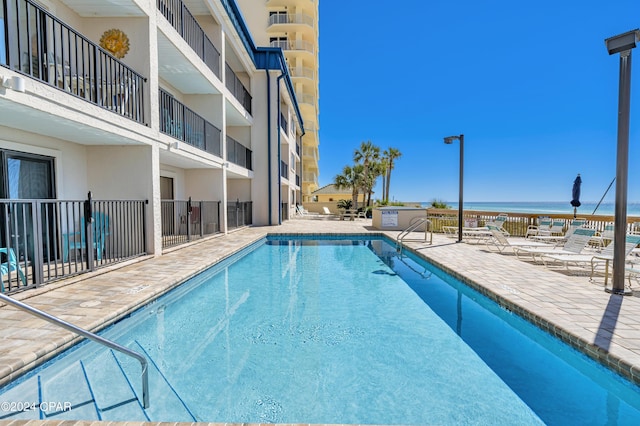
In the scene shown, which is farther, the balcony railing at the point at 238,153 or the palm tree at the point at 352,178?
the palm tree at the point at 352,178

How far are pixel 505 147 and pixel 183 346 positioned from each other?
239ft

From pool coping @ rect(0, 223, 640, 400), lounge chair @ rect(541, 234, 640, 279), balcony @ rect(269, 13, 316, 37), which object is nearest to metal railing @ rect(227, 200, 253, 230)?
pool coping @ rect(0, 223, 640, 400)

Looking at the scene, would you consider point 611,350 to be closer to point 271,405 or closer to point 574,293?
point 574,293

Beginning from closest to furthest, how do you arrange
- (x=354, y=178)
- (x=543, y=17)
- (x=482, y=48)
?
(x=543, y=17) < (x=482, y=48) < (x=354, y=178)

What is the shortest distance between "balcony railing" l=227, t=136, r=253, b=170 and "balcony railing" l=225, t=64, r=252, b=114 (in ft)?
6.93

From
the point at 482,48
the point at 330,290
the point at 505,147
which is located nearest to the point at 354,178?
the point at 482,48

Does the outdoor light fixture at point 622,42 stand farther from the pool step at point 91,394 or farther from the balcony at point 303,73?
the balcony at point 303,73

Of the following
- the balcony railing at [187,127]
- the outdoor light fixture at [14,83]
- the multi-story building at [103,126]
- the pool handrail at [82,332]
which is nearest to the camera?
the pool handrail at [82,332]

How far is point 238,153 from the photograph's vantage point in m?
15.6

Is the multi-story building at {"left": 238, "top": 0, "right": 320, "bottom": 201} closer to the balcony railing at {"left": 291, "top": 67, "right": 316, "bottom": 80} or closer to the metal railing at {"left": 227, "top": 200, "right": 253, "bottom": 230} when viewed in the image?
the balcony railing at {"left": 291, "top": 67, "right": 316, "bottom": 80}

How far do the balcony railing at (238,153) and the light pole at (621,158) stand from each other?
41.7ft

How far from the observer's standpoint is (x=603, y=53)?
5.26m

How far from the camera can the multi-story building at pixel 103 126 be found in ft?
16.5

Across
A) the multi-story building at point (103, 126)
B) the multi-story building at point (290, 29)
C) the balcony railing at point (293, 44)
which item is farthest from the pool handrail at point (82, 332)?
the balcony railing at point (293, 44)
